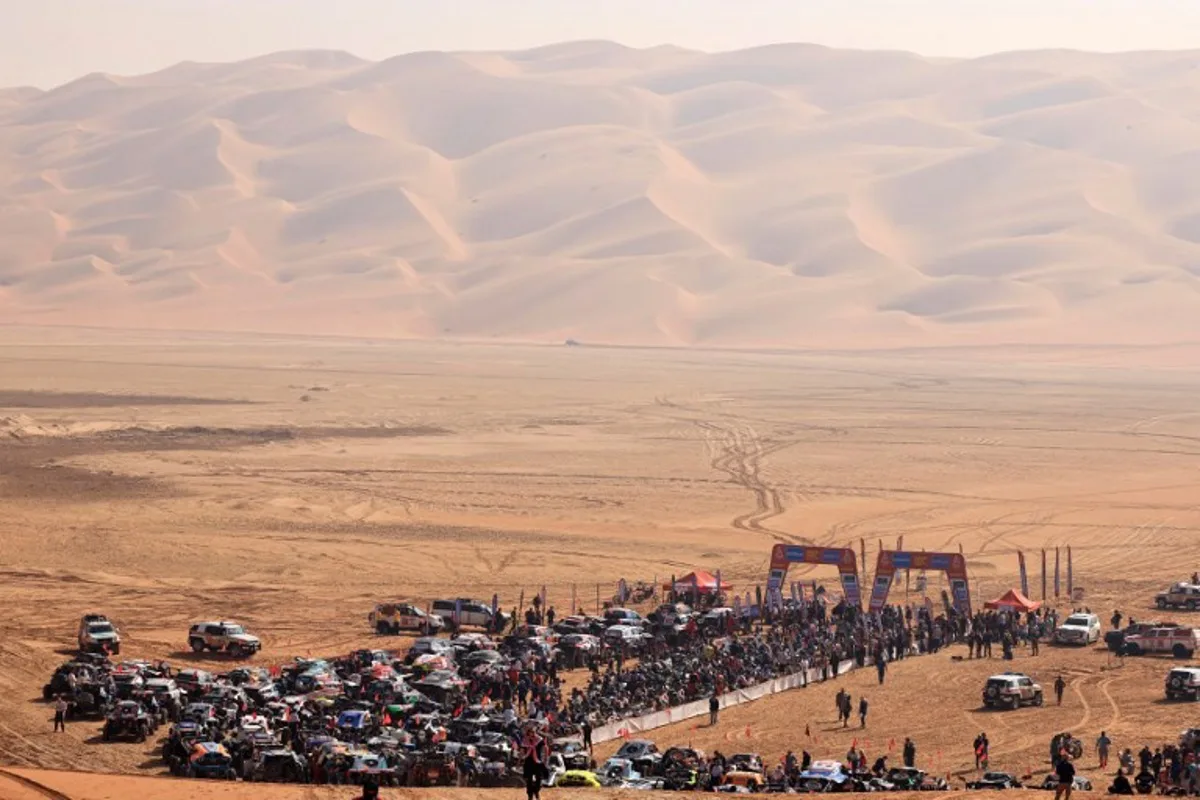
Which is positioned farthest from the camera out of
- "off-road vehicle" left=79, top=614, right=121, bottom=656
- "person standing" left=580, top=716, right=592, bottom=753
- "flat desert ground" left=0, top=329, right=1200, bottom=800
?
"off-road vehicle" left=79, top=614, right=121, bottom=656

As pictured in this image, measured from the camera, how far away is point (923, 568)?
3881cm

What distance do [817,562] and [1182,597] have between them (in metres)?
7.28

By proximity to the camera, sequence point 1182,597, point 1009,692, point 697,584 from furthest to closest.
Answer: point 697,584 → point 1182,597 → point 1009,692

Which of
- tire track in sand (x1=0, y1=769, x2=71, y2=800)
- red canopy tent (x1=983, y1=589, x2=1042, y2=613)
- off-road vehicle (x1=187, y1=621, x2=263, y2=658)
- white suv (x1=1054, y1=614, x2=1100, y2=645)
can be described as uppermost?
red canopy tent (x1=983, y1=589, x2=1042, y2=613)

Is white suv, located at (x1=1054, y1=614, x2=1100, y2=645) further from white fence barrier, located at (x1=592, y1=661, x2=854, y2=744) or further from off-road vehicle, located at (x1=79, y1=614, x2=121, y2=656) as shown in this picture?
off-road vehicle, located at (x1=79, y1=614, x2=121, y2=656)

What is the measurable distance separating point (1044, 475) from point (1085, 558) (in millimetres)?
17218

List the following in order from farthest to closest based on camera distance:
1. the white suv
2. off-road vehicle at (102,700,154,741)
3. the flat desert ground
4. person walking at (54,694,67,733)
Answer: the white suv
the flat desert ground
person walking at (54,694,67,733)
off-road vehicle at (102,700,154,741)

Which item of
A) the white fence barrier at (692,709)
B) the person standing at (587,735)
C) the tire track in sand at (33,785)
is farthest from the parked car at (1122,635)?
the tire track in sand at (33,785)

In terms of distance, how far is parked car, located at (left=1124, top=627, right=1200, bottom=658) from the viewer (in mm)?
34719

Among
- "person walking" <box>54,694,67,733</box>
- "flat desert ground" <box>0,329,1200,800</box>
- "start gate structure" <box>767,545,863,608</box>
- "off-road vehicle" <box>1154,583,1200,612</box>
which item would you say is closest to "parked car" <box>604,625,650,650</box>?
"flat desert ground" <box>0,329,1200,800</box>

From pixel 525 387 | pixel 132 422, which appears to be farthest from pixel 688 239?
pixel 132 422

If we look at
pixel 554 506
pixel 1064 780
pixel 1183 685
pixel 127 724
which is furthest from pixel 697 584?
A: pixel 1064 780

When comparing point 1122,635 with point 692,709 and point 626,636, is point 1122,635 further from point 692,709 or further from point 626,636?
point 692,709

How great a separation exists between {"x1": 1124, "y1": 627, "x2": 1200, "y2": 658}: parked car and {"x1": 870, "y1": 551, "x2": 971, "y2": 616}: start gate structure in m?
3.84
